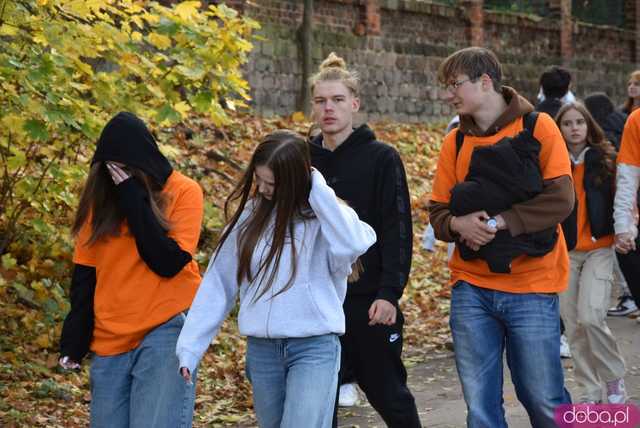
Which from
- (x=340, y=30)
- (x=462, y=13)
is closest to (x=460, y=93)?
(x=340, y=30)

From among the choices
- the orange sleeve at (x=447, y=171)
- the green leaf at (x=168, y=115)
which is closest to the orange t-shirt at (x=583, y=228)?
the orange sleeve at (x=447, y=171)

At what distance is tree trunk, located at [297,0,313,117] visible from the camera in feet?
59.7

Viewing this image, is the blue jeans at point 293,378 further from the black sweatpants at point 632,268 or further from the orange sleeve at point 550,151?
the black sweatpants at point 632,268

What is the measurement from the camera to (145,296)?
538 centimetres

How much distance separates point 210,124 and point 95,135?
705cm

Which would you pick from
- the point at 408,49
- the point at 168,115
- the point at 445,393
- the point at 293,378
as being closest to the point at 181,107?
the point at 168,115

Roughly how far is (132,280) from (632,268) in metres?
4.74

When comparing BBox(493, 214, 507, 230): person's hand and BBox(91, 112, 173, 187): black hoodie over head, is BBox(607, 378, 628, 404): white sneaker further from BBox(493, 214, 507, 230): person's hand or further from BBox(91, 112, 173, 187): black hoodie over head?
BBox(91, 112, 173, 187): black hoodie over head

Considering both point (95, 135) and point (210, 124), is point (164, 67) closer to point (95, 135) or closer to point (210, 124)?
point (95, 135)

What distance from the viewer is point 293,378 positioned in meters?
5.02

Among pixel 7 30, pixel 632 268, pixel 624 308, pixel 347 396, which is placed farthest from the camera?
pixel 624 308

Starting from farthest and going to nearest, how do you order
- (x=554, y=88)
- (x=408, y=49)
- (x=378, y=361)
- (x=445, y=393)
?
(x=408, y=49) → (x=554, y=88) → (x=445, y=393) → (x=378, y=361)

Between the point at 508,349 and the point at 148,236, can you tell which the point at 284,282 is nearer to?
the point at 148,236

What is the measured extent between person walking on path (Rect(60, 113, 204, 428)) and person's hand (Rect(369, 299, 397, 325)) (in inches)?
35.2
